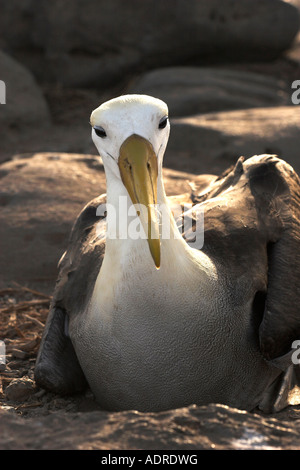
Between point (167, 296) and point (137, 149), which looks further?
point (167, 296)

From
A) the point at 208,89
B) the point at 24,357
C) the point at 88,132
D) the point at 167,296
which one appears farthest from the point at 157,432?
the point at 208,89

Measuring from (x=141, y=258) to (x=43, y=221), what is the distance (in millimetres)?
3230

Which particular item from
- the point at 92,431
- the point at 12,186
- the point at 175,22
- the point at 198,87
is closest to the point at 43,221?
the point at 12,186

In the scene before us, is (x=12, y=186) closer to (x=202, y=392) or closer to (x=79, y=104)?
(x=202, y=392)

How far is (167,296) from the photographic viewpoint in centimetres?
436

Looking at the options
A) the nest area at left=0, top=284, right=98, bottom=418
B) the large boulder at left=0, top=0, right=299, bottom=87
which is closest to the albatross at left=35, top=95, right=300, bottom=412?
the nest area at left=0, top=284, right=98, bottom=418

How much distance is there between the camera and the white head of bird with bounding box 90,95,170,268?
413 centimetres

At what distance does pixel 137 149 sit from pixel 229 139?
5600 millimetres

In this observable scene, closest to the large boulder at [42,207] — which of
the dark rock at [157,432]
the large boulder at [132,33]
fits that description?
the dark rock at [157,432]

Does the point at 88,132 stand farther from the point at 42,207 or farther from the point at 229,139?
the point at 42,207

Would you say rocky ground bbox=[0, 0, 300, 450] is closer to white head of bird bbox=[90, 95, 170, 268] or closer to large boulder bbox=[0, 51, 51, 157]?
large boulder bbox=[0, 51, 51, 157]

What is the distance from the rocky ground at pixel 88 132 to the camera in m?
3.66

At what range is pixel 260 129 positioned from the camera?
9570 mm

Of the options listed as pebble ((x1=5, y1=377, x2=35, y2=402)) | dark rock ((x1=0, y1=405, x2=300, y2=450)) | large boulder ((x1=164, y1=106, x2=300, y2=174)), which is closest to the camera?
dark rock ((x1=0, y1=405, x2=300, y2=450))
